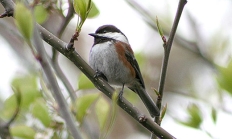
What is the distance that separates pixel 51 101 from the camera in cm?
163

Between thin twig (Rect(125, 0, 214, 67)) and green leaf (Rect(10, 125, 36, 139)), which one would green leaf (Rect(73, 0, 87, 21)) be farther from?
thin twig (Rect(125, 0, 214, 67))

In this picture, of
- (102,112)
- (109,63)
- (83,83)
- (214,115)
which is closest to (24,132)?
(102,112)

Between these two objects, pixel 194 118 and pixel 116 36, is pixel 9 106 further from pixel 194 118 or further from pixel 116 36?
pixel 116 36

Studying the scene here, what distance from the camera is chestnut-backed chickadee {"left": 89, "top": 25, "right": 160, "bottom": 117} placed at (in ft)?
8.50

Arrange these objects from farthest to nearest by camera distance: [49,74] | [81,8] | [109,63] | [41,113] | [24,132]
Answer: [109,63]
[41,113]
[24,132]
[81,8]
[49,74]

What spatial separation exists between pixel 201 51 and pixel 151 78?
45.3 inches

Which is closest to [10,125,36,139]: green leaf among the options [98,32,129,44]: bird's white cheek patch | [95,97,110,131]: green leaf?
[95,97,110,131]: green leaf

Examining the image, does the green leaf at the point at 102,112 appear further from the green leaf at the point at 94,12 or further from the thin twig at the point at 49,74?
the green leaf at the point at 94,12

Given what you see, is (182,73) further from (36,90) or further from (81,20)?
(81,20)

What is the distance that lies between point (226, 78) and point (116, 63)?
128cm

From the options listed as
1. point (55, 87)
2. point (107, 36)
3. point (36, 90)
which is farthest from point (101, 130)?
point (107, 36)

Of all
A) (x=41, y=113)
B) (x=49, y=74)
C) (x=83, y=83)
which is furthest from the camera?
(x=83, y=83)

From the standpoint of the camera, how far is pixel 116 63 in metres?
2.67

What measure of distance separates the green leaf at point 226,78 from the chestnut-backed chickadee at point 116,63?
1.06 metres
